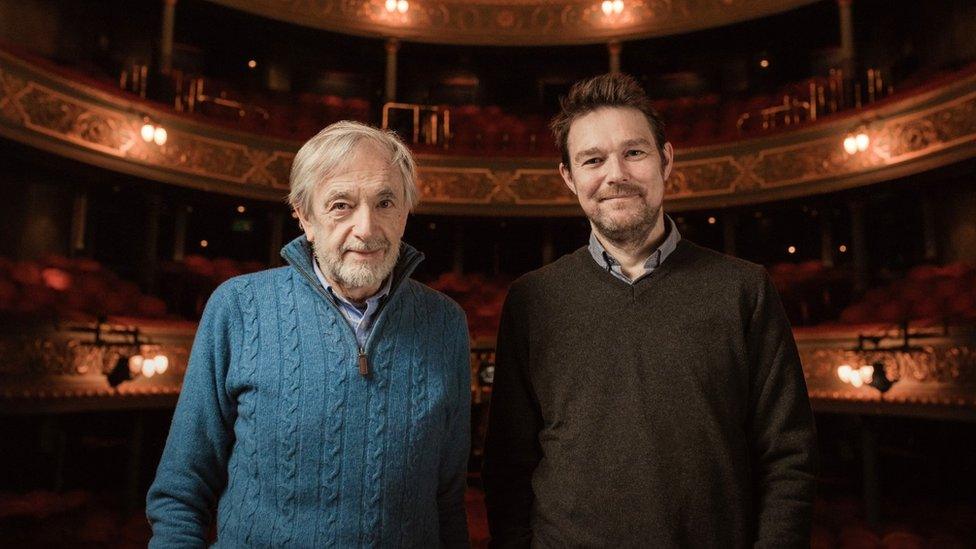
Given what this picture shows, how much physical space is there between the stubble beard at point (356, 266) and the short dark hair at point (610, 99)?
1.48 ft

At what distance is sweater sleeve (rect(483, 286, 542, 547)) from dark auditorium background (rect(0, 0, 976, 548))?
11.4 feet

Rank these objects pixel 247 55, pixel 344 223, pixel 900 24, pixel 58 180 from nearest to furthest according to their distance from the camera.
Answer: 1. pixel 344 223
2. pixel 58 180
3. pixel 900 24
4. pixel 247 55

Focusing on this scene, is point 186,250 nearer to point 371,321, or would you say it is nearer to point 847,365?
point 847,365

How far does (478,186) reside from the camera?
822cm

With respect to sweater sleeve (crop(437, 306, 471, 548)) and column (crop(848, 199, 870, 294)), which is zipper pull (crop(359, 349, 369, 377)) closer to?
sweater sleeve (crop(437, 306, 471, 548))

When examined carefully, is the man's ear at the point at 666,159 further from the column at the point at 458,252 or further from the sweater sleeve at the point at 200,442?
the column at the point at 458,252

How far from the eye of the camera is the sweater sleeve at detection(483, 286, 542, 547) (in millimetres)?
1304

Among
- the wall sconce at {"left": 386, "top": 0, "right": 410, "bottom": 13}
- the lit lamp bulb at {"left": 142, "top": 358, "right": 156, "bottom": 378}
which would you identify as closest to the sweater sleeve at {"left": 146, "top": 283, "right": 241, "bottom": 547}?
the lit lamp bulb at {"left": 142, "top": 358, "right": 156, "bottom": 378}

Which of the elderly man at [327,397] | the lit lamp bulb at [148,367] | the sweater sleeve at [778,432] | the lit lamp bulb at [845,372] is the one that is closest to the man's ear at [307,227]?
the elderly man at [327,397]

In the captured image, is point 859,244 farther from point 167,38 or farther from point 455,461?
point 167,38

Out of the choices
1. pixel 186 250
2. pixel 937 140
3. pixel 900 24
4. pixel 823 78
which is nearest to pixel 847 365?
pixel 937 140

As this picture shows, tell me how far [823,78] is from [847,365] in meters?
4.45

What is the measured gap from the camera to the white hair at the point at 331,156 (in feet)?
3.91

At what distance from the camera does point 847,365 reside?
A: 581 cm
